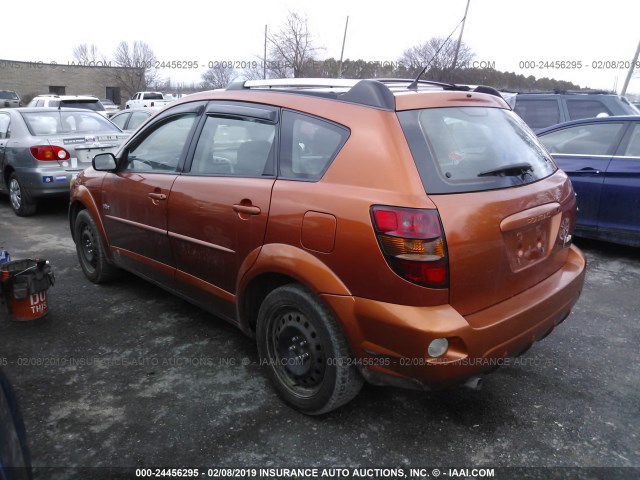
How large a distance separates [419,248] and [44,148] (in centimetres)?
639

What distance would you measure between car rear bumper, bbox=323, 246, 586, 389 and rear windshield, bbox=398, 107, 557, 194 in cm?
57

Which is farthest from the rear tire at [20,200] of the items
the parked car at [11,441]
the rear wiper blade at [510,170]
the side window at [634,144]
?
the side window at [634,144]

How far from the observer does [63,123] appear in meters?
7.48

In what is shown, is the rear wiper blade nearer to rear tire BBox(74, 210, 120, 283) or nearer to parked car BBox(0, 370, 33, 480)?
parked car BBox(0, 370, 33, 480)

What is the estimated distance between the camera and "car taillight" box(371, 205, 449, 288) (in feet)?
7.11

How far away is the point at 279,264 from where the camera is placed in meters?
2.59

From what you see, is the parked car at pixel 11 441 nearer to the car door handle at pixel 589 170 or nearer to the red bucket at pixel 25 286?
the red bucket at pixel 25 286

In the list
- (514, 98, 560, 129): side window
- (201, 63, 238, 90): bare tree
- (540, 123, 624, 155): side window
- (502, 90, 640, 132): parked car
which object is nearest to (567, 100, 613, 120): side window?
(502, 90, 640, 132): parked car

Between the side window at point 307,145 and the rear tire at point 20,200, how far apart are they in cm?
584

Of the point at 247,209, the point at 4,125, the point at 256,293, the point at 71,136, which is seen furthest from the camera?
the point at 4,125

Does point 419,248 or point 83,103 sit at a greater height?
point 419,248

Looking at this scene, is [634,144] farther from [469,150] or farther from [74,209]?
[74,209]

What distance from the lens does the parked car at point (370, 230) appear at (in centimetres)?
221

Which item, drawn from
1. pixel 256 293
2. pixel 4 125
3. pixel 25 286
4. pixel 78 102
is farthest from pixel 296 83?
pixel 78 102
